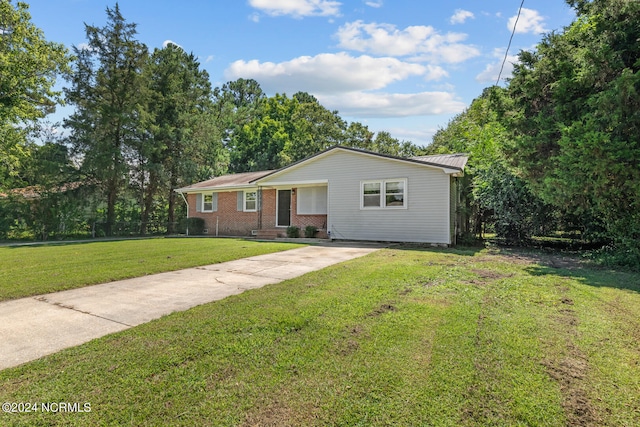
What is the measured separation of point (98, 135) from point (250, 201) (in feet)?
36.5

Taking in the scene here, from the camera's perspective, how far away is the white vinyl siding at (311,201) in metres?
15.8

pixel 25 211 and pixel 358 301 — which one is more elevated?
pixel 25 211

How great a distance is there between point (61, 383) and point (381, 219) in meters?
11.9

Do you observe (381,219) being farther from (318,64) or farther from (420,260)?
(318,64)

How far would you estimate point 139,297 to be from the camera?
4.92m

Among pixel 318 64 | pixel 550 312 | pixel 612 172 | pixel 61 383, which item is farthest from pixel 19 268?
pixel 318 64

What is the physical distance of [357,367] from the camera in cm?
272

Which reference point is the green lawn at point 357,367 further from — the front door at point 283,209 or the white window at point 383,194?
the front door at point 283,209

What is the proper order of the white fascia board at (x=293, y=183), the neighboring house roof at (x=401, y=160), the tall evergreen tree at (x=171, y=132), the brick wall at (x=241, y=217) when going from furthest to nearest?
the tall evergreen tree at (x=171, y=132), the brick wall at (x=241, y=217), the white fascia board at (x=293, y=183), the neighboring house roof at (x=401, y=160)

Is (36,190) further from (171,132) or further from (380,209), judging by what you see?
(380,209)

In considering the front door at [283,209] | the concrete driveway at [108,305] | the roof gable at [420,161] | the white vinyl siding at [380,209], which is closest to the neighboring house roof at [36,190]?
the roof gable at [420,161]

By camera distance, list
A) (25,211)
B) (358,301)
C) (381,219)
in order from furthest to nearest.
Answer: (25,211) → (381,219) → (358,301)

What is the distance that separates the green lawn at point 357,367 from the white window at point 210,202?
15.8 metres

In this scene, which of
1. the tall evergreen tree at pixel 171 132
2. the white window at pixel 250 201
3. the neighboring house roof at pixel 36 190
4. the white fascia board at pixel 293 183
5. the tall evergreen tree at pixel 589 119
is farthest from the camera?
the tall evergreen tree at pixel 171 132
